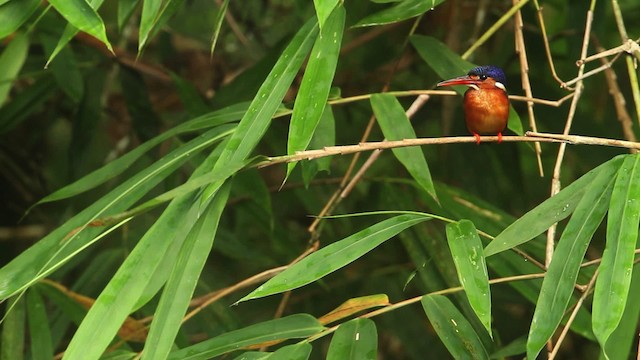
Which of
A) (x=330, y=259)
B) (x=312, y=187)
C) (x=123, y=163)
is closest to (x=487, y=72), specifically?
(x=330, y=259)

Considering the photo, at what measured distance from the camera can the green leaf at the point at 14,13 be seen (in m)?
1.62

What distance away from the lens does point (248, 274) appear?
3.38 meters

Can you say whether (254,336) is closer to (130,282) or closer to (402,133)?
(130,282)

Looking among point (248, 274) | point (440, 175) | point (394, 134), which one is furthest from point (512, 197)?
point (394, 134)

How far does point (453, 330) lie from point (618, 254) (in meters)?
0.31

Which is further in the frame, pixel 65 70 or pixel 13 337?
pixel 65 70

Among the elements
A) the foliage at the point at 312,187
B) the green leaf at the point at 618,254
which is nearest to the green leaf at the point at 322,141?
the foliage at the point at 312,187

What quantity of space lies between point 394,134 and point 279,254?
1153mm

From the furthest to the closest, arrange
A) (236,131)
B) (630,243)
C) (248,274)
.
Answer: (248,274) → (236,131) → (630,243)

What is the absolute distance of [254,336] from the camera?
165cm

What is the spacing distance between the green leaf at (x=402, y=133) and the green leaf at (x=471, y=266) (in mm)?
245

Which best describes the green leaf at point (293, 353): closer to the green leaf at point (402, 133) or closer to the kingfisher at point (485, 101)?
the green leaf at point (402, 133)

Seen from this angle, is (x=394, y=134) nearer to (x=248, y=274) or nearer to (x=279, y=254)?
(x=279, y=254)

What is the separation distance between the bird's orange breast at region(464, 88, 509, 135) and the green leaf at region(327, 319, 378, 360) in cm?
45
